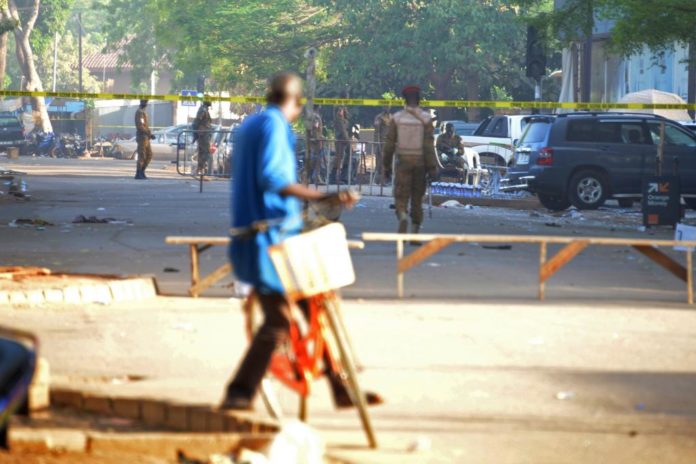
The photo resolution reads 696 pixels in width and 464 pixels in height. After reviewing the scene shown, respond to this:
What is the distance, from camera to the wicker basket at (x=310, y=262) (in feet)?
22.9

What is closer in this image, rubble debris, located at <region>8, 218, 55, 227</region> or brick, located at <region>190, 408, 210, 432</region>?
brick, located at <region>190, 408, 210, 432</region>

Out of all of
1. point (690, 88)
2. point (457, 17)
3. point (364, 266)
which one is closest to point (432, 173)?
point (364, 266)

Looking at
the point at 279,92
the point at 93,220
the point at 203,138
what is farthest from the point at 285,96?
the point at 203,138

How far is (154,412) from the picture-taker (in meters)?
7.88

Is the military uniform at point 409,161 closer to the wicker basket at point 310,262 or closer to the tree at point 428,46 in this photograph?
the wicker basket at point 310,262

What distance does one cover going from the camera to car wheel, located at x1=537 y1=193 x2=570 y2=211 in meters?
29.8

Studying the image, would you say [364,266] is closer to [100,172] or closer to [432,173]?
[432,173]

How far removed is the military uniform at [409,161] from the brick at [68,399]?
10494 mm

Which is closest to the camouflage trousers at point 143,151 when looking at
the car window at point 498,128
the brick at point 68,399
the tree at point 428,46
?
the car window at point 498,128

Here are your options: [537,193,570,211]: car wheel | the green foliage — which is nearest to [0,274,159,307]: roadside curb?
the green foliage

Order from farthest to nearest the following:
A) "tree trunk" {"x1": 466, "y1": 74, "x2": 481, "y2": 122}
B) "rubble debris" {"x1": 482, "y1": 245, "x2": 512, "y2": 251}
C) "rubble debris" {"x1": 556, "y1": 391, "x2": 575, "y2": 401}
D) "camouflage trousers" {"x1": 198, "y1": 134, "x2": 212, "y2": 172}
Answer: "tree trunk" {"x1": 466, "y1": 74, "x2": 481, "y2": 122}
"camouflage trousers" {"x1": 198, "y1": 134, "x2": 212, "y2": 172}
"rubble debris" {"x1": 482, "y1": 245, "x2": 512, "y2": 251}
"rubble debris" {"x1": 556, "y1": 391, "x2": 575, "y2": 401}

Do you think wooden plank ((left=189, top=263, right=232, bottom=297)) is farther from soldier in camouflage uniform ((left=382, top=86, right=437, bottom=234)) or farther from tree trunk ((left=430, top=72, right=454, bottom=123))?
tree trunk ((left=430, top=72, right=454, bottom=123))

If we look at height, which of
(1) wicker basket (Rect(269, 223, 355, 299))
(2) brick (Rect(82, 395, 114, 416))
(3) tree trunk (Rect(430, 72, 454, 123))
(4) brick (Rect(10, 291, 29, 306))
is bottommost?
(2) brick (Rect(82, 395, 114, 416))

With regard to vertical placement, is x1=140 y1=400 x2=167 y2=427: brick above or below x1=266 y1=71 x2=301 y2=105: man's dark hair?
below
